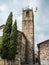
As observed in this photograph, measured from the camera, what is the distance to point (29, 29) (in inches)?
1667

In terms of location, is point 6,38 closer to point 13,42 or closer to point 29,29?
point 13,42

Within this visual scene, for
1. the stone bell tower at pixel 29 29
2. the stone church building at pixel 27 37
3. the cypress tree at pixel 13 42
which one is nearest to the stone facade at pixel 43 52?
the stone church building at pixel 27 37

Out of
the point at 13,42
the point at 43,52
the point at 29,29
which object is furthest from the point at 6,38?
the point at 29,29

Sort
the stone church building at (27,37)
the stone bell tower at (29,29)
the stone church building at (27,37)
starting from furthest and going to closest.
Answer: the stone bell tower at (29,29)
the stone church building at (27,37)
the stone church building at (27,37)

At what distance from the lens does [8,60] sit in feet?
104

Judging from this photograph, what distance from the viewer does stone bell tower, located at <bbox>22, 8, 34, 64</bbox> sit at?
40750mm

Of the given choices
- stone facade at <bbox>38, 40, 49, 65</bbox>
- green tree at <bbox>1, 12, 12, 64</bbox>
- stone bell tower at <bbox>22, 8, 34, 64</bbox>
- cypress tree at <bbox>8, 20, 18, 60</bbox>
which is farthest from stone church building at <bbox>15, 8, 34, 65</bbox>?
green tree at <bbox>1, 12, 12, 64</bbox>

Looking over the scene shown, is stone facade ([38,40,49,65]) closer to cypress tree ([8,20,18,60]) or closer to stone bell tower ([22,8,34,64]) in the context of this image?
stone bell tower ([22,8,34,64])

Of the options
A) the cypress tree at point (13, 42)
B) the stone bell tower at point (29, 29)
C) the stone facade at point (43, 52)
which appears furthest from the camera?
the stone bell tower at point (29, 29)

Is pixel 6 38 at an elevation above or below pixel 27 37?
below

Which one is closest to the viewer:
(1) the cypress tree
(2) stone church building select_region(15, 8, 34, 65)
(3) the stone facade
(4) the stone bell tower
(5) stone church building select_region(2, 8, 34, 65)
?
(1) the cypress tree

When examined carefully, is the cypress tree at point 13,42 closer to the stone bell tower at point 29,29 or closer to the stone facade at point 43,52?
the stone facade at point 43,52

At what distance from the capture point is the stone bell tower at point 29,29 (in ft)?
134

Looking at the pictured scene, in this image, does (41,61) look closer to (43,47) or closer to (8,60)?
(43,47)
